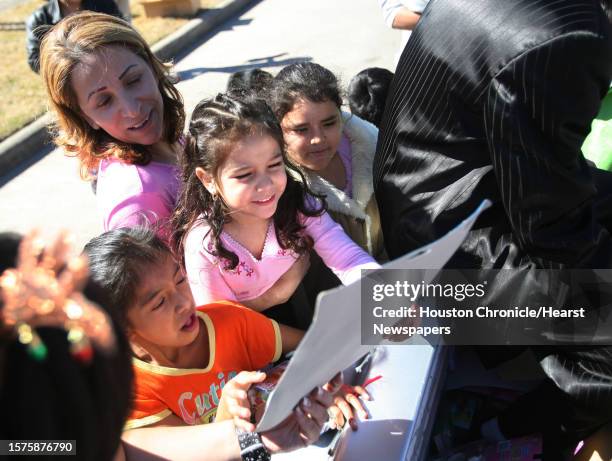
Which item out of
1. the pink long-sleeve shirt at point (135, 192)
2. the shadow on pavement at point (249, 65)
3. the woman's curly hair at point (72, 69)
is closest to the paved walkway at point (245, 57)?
the shadow on pavement at point (249, 65)

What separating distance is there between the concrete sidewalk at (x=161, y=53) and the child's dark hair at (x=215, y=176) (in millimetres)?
1317

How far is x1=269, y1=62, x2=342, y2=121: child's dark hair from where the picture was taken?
1.92m

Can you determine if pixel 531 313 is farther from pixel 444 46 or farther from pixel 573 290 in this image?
pixel 444 46

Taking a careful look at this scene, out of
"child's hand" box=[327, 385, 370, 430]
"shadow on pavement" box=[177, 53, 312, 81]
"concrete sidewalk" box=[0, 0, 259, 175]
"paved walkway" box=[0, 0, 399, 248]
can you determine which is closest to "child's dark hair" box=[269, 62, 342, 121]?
"child's hand" box=[327, 385, 370, 430]

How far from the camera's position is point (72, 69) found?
174cm

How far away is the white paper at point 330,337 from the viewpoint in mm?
832

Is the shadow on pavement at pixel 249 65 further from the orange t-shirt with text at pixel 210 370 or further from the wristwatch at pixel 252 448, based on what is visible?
the wristwatch at pixel 252 448

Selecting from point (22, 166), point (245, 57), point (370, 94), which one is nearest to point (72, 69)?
point (370, 94)

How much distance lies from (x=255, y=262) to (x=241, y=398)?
0.52 m

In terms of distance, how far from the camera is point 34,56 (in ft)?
10.8

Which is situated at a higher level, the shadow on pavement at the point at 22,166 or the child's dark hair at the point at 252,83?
the child's dark hair at the point at 252,83

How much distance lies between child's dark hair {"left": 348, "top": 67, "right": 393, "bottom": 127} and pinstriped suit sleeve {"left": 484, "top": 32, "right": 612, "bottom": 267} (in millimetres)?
997

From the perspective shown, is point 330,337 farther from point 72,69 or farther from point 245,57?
point 245,57

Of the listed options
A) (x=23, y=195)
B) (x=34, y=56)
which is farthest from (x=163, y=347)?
(x=23, y=195)
